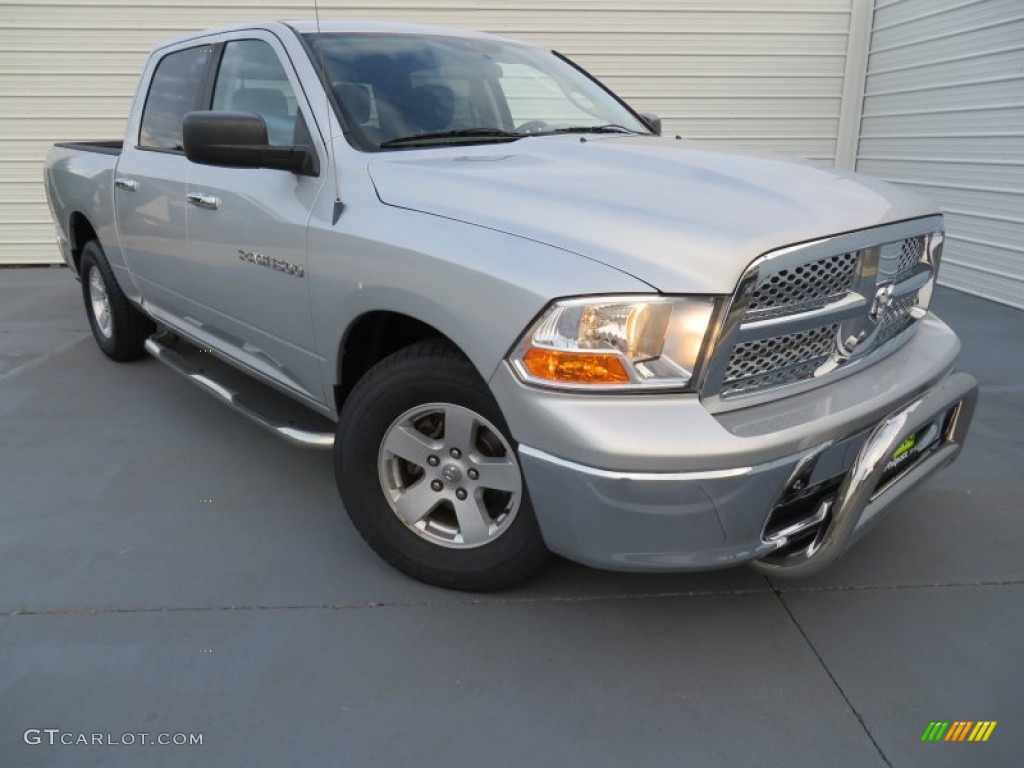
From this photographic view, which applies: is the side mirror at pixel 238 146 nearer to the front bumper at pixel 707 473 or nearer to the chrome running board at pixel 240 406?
the chrome running board at pixel 240 406

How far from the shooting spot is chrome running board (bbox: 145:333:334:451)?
290cm

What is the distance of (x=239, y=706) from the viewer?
7.04 ft

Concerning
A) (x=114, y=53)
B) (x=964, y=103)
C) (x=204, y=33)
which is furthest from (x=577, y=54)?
(x=204, y=33)

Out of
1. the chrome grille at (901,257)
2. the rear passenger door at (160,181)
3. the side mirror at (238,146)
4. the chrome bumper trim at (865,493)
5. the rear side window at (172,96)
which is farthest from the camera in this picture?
the rear side window at (172,96)

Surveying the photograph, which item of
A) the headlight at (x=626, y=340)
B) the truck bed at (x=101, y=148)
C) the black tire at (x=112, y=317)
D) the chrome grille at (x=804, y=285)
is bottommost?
the black tire at (x=112, y=317)

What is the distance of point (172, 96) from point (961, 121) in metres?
6.58

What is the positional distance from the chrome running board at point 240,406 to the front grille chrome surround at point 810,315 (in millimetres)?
1448

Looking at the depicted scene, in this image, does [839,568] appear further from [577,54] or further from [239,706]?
[577,54]

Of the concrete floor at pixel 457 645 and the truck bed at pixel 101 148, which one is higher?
the truck bed at pixel 101 148

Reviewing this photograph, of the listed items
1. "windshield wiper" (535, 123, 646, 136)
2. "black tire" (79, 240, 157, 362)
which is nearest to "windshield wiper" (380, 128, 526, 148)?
"windshield wiper" (535, 123, 646, 136)

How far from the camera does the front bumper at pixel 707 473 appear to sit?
6.38ft

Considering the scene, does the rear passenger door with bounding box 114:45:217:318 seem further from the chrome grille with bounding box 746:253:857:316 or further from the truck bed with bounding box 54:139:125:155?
the chrome grille with bounding box 746:253:857:316

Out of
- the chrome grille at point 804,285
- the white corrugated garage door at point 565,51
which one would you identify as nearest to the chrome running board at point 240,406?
the chrome grille at point 804,285

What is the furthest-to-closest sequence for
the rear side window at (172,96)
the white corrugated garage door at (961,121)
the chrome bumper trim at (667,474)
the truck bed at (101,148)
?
the white corrugated garage door at (961,121)
the truck bed at (101,148)
the rear side window at (172,96)
the chrome bumper trim at (667,474)
